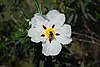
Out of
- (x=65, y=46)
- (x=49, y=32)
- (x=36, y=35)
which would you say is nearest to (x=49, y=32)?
(x=49, y=32)

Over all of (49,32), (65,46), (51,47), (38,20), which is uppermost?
(38,20)

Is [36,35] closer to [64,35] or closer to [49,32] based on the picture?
[49,32]

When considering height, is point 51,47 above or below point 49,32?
below

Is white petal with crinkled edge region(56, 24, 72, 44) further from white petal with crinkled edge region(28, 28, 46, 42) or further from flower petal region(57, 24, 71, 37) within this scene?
white petal with crinkled edge region(28, 28, 46, 42)

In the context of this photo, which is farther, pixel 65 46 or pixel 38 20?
pixel 65 46

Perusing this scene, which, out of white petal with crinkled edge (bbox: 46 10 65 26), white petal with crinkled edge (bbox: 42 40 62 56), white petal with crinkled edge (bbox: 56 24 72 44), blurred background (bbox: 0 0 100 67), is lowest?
blurred background (bbox: 0 0 100 67)

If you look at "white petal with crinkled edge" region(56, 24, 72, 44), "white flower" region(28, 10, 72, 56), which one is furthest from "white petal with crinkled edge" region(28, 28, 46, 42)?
"white petal with crinkled edge" region(56, 24, 72, 44)

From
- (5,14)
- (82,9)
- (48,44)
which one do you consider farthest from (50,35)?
(5,14)
